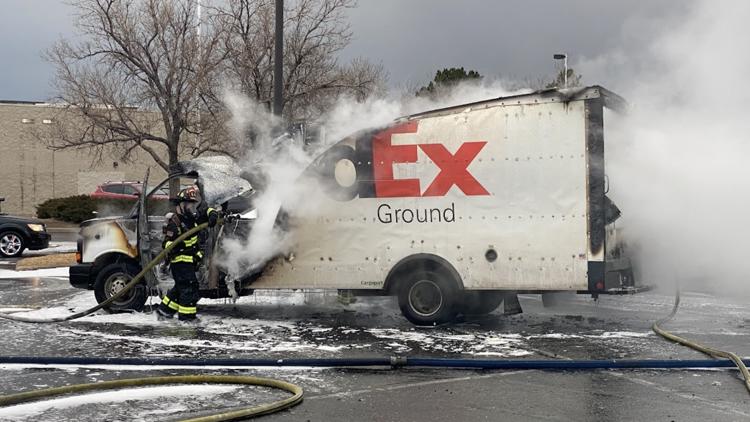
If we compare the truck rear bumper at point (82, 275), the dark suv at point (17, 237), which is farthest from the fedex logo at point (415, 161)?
the dark suv at point (17, 237)

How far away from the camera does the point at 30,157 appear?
39031 mm

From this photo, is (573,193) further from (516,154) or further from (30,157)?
(30,157)

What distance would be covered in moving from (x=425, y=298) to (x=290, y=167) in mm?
2467

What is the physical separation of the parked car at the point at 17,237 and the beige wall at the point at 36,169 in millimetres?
18442

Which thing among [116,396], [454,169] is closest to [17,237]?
[454,169]

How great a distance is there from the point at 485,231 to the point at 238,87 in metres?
10.7

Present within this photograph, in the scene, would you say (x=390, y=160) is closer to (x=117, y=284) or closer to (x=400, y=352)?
(x=400, y=352)

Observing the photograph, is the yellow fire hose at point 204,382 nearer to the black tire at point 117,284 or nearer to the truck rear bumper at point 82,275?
the black tire at point 117,284

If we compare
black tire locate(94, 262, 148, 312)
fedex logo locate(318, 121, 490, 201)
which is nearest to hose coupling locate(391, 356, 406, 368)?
fedex logo locate(318, 121, 490, 201)

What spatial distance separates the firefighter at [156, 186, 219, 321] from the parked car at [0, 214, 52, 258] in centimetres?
1185

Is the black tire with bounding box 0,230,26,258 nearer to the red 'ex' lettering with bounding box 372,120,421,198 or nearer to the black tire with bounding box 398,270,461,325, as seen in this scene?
the red 'ex' lettering with bounding box 372,120,421,198

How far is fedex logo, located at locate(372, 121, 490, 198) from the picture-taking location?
9328 mm

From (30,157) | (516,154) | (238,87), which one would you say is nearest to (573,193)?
(516,154)

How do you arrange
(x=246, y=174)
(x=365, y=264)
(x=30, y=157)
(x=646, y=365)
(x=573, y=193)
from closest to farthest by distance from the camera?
(x=646, y=365)
(x=573, y=193)
(x=365, y=264)
(x=246, y=174)
(x=30, y=157)
